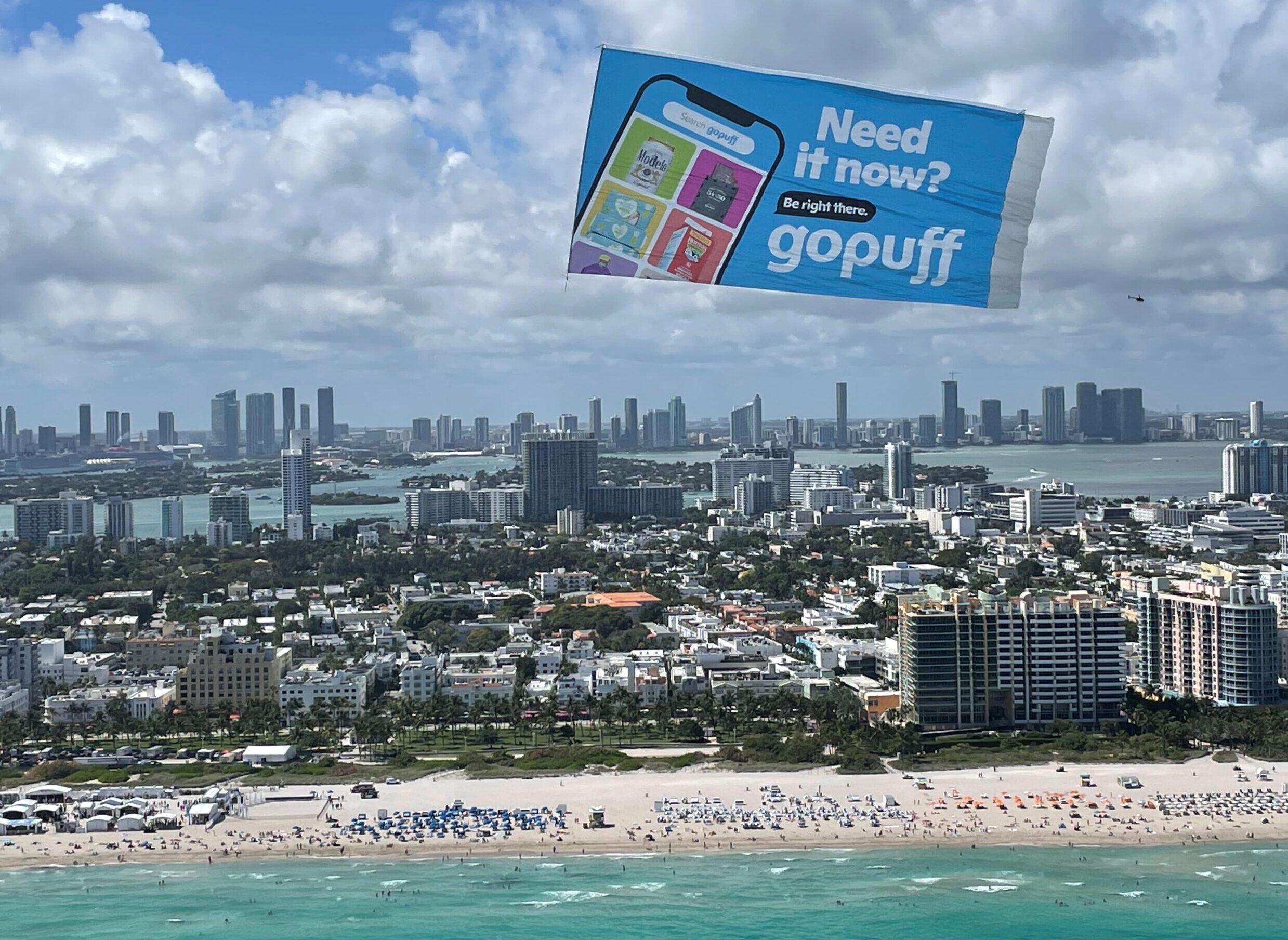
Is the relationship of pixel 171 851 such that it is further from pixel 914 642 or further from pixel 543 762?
pixel 914 642

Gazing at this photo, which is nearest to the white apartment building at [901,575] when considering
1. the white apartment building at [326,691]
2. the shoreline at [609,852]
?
the white apartment building at [326,691]

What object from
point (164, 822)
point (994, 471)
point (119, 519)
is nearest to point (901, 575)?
point (164, 822)

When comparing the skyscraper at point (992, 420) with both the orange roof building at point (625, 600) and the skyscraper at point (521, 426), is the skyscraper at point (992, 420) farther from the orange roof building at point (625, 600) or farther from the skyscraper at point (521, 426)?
A: the orange roof building at point (625, 600)

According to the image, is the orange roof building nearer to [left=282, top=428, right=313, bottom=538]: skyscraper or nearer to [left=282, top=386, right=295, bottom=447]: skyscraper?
[left=282, top=428, right=313, bottom=538]: skyscraper

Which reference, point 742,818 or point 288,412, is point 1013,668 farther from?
point 288,412

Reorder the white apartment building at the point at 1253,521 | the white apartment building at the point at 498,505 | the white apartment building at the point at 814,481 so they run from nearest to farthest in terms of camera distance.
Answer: the white apartment building at the point at 1253,521 → the white apartment building at the point at 498,505 → the white apartment building at the point at 814,481

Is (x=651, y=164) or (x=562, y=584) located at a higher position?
(x=651, y=164)

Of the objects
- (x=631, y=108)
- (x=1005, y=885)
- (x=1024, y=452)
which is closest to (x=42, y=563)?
(x=1005, y=885)
